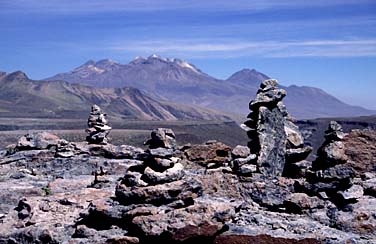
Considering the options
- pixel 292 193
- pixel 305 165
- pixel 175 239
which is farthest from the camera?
pixel 305 165

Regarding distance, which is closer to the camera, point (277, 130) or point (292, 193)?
point (292, 193)

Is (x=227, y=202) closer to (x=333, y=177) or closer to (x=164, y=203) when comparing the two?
(x=164, y=203)

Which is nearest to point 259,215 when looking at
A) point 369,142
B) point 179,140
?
point 369,142

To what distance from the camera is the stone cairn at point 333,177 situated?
18391 mm

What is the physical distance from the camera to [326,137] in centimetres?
1992

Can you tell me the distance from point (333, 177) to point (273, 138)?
5.14 meters

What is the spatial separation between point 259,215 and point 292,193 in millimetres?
2354

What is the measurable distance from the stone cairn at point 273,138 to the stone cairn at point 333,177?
11.4 feet

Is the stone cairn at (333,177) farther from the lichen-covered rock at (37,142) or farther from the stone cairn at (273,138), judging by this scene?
the lichen-covered rock at (37,142)

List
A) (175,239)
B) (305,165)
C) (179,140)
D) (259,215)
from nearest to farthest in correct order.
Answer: (175,239) → (259,215) → (305,165) → (179,140)

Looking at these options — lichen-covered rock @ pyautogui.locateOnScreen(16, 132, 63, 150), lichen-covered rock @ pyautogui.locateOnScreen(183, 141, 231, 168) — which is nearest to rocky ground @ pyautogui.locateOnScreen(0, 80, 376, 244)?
lichen-covered rock @ pyautogui.locateOnScreen(183, 141, 231, 168)

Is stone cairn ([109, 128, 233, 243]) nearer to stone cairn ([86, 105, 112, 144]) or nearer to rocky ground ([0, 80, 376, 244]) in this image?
rocky ground ([0, 80, 376, 244])

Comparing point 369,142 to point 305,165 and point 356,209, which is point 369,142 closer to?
point 305,165

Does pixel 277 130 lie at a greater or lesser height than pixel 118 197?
greater
